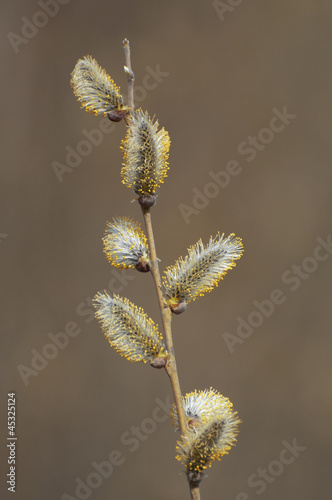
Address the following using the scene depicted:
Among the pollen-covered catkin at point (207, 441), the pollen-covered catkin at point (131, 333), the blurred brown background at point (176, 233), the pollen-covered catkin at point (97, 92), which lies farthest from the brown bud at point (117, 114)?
the blurred brown background at point (176, 233)

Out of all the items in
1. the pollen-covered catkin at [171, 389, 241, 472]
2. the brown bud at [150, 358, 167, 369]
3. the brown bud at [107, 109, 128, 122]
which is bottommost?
the pollen-covered catkin at [171, 389, 241, 472]

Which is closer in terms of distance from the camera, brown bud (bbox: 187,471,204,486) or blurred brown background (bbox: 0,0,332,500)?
brown bud (bbox: 187,471,204,486)

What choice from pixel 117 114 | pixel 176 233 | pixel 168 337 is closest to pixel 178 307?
pixel 168 337

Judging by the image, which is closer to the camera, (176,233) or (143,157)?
(143,157)

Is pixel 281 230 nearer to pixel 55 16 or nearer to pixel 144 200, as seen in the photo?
pixel 55 16

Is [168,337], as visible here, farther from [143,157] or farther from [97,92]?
[97,92]

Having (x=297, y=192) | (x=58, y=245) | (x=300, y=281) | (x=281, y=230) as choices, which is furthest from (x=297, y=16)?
(x=58, y=245)

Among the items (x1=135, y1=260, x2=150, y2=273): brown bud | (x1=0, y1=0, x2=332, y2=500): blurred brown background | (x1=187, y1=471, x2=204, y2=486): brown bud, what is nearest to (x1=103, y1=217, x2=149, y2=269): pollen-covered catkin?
(x1=135, y1=260, x2=150, y2=273): brown bud

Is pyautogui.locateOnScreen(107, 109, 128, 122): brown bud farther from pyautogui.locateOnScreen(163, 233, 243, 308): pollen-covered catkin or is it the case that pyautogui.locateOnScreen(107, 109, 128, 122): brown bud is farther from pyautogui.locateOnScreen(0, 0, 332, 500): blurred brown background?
pyautogui.locateOnScreen(0, 0, 332, 500): blurred brown background

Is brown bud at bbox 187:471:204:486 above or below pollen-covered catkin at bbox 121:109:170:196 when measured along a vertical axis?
below
